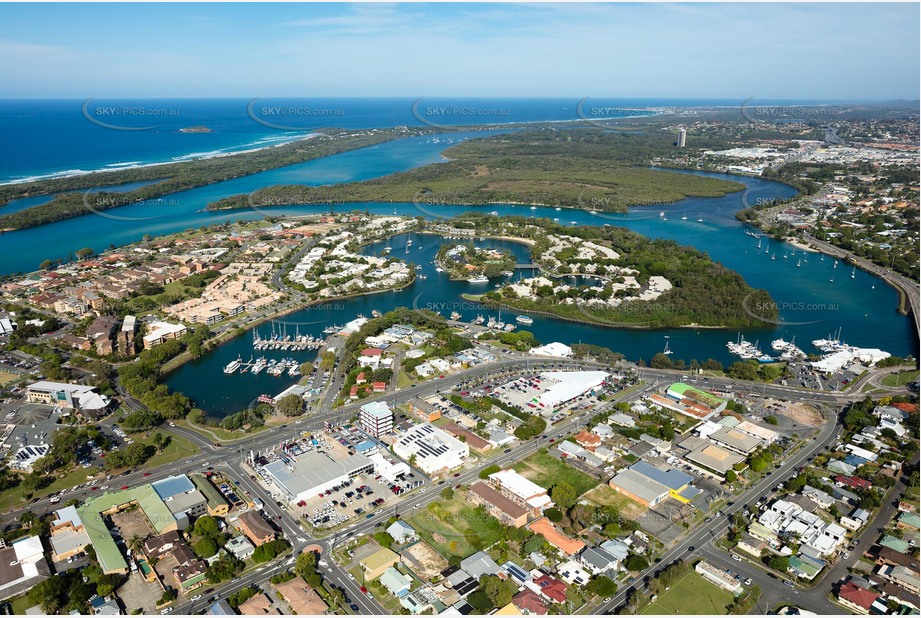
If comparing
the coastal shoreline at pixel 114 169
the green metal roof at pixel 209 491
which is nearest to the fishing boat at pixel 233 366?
the green metal roof at pixel 209 491

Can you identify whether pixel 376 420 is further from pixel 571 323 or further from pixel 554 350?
pixel 571 323

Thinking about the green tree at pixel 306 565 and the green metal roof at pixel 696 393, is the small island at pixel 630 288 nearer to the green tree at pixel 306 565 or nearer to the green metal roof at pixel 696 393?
the green metal roof at pixel 696 393

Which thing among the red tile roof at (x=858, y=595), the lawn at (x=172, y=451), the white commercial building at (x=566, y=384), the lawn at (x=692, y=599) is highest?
the white commercial building at (x=566, y=384)

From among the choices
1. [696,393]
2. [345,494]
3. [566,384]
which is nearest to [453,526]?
[345,494]

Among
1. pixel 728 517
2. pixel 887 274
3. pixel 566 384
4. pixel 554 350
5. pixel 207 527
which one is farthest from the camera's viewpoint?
pixel 887 274

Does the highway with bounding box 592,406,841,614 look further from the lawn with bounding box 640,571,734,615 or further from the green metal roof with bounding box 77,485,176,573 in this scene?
the green metal roof with bounding box 77,485,176,573

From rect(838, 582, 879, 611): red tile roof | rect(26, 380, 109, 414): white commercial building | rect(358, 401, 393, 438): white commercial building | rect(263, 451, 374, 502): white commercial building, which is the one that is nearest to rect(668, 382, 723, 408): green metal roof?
rect(838, 582, 879, 611): red tile roof
